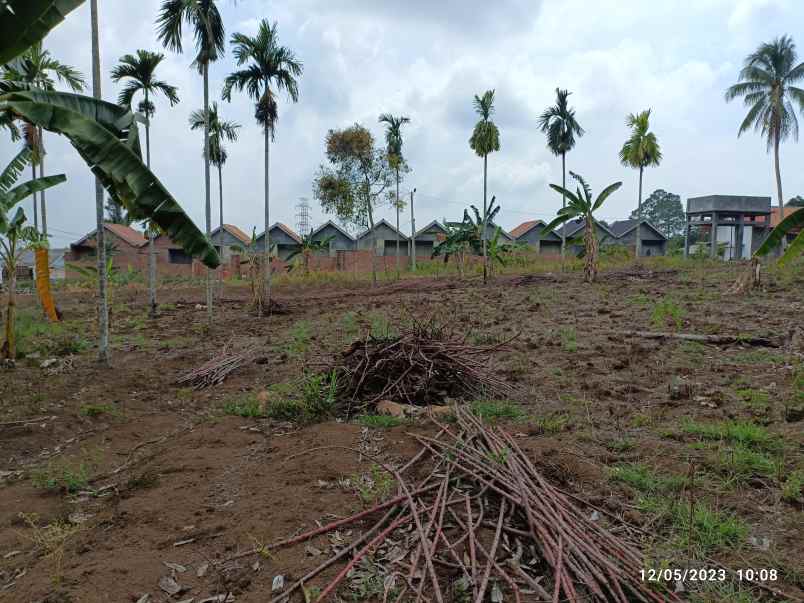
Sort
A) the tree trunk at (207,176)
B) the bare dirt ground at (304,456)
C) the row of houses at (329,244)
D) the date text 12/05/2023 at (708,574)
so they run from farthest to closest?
the row of houses at (329,244), the tree trunk at (207,176), the bare dirt ground at (304,456), the date text 12/05/2023 at (708,574)

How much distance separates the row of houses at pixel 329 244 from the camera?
3900 centimetres

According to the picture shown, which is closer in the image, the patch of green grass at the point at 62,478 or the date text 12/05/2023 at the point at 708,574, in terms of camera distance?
the date text 12/05/2023 at the point at 708,574

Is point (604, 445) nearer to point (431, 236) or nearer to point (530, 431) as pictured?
point (530, 431)

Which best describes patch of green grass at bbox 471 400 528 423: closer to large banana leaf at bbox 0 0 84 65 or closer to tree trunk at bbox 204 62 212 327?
large banana leaf at bbox 0 0 84 65

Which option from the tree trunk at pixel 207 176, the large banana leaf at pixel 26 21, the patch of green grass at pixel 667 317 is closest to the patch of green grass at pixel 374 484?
the large banana leaf at pixel 26 21

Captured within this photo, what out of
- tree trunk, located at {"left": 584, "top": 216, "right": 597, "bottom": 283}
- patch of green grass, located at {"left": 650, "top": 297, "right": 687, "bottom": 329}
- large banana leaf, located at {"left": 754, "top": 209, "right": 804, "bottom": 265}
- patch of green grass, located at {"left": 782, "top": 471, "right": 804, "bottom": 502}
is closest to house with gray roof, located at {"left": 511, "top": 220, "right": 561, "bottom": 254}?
tree trunk, located at {"left": 584, "top": 216, "right": 597, "bottom": 283}

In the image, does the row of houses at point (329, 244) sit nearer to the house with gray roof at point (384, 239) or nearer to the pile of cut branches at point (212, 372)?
the house with gray roof at point (384, 239)

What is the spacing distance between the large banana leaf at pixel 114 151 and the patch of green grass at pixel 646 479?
198 inches

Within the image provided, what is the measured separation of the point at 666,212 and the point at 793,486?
89598 millimetres

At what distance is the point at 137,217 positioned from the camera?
610 centimetres

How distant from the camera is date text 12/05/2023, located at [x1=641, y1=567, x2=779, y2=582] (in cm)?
281

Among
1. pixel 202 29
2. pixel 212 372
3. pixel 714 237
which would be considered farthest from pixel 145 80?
pixel 714 237

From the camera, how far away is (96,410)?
21.7 feet

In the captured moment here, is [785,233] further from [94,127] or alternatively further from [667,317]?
[94,127]
